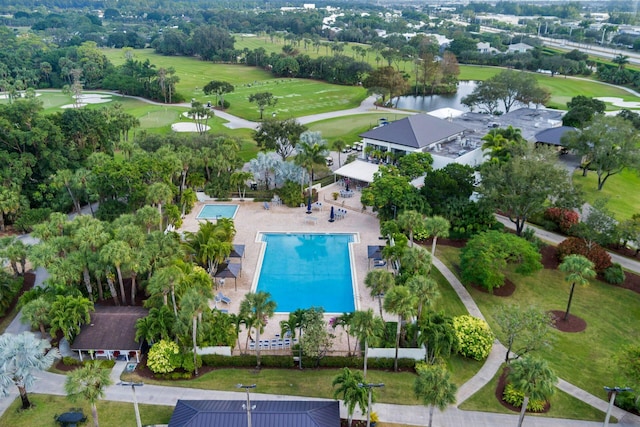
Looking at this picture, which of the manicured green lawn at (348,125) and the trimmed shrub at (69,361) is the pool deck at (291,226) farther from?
the manicured green lawn at (348,125)

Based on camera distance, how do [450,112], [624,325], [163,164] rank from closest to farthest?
[624,325]
[163,164]
[450,112]

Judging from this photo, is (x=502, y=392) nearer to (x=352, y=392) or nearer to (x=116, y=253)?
(x=352, y=392)

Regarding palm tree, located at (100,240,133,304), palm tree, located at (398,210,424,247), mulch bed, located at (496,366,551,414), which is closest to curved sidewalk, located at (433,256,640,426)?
mulch bed, located at (496,366,551,414)

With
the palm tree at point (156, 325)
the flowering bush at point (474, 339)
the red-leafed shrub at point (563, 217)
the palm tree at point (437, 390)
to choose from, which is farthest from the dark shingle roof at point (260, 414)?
the red-leafed shrub at point (563, 217)

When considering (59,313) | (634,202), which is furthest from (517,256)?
(59,313)

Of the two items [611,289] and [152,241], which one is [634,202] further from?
[152,241]

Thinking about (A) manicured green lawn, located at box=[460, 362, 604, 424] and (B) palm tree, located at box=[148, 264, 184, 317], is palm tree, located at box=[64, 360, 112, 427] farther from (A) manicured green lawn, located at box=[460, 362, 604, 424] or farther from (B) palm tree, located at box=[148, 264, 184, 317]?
(A) manicured green lawn, located at box=[460, 362, 604, 424]
